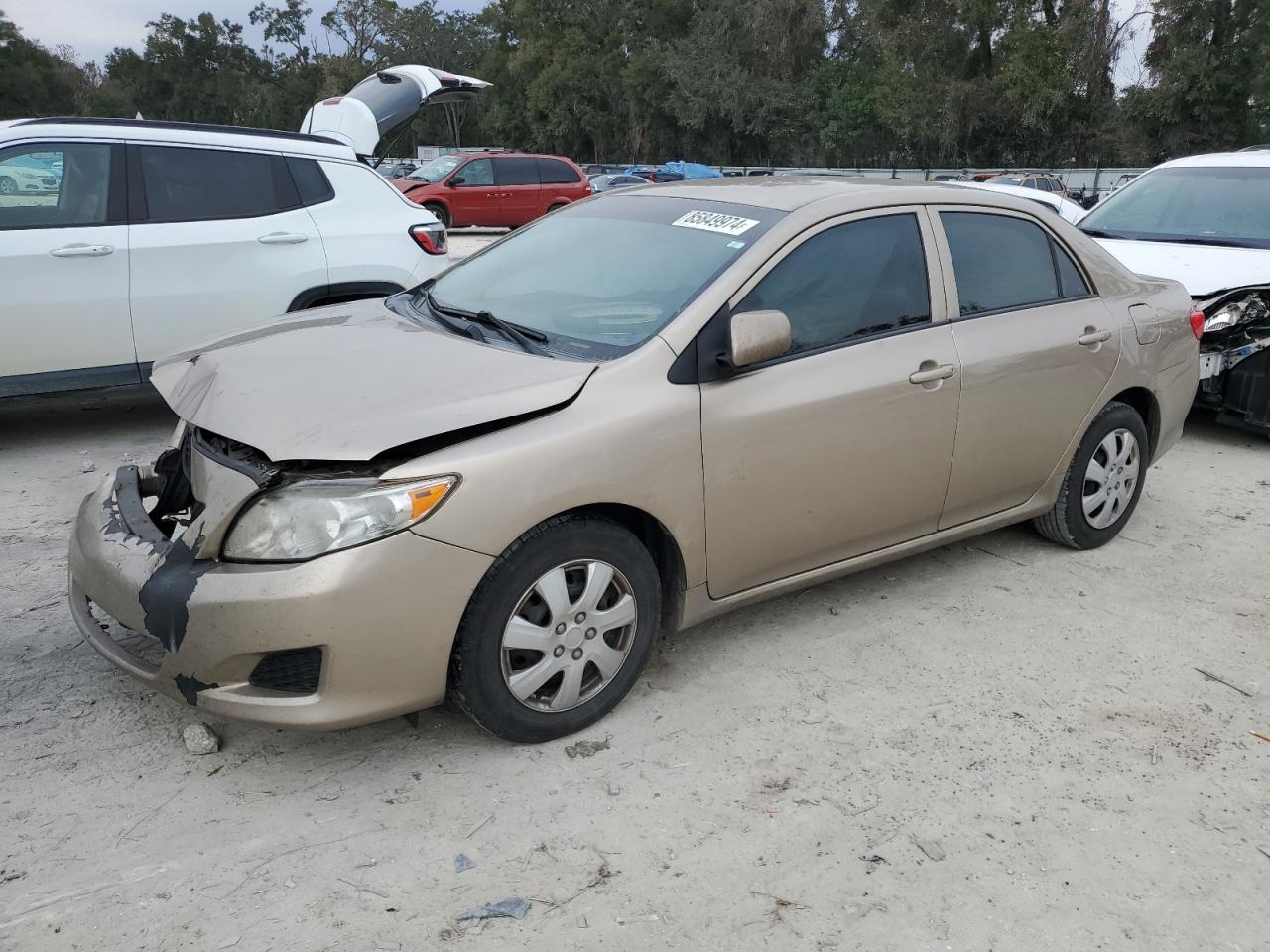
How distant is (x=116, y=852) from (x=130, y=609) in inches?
25.1

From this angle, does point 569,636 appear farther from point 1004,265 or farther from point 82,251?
point 82,251

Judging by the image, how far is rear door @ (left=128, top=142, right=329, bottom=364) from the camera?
19.4 feet

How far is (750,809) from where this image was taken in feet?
9.52

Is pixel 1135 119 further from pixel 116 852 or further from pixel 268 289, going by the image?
pixel 116 852

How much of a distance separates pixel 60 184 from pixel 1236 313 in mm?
7048

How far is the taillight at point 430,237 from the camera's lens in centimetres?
→ 682

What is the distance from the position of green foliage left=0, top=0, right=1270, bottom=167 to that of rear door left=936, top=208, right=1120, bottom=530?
33093mm

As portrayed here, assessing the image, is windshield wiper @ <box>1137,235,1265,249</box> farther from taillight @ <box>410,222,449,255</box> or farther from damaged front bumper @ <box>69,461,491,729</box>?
damaged front bumper @ <box>69,461,491,729</box>

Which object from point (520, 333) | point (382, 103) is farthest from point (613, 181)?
point (520, 333)

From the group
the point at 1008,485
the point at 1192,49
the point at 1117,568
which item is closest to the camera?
the point at 1008,485

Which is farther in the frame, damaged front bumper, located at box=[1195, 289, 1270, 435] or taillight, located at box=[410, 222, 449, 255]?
taillight, located at box=[410, 222, 449, 255]

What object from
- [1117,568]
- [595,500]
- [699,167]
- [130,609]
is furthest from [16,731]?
[699,167]

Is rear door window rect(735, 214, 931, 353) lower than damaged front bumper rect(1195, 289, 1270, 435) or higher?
higher

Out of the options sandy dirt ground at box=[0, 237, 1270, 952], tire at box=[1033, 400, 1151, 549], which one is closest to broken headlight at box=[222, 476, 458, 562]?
sandy dirt ground at box=[0, 237, 1270, 952]
